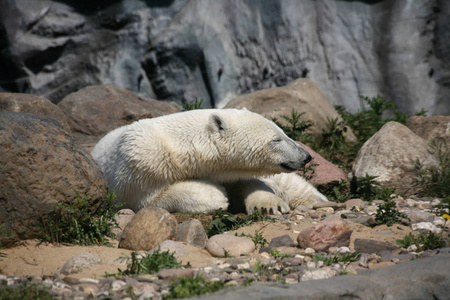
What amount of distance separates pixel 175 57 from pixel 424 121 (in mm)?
6388

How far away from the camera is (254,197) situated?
199 inches

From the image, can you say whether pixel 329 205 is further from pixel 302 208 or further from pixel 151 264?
pixel 151 264

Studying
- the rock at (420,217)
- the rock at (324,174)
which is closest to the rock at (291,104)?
the rock at (324,174)

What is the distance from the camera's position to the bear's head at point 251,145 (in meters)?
5.05

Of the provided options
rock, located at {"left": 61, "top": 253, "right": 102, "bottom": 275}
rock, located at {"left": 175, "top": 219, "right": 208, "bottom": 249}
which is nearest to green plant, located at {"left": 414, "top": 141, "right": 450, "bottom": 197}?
rock, located at {"left": 175, "top": 219, "right": 208, "bottom": 249}

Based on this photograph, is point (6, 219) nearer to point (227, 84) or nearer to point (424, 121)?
point (424, 121)

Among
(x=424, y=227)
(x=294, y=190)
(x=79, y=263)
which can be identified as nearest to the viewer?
(x=79, y=263)

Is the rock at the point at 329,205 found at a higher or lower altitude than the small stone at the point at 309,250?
lower

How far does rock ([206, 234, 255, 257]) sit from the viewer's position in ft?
11.3

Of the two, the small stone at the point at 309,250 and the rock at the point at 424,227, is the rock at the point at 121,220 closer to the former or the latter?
the small stone at the point at 309,250

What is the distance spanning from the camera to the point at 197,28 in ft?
38.3

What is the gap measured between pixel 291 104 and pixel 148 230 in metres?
5.20

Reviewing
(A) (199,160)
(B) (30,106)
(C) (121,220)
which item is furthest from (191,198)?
(B) (30,106)

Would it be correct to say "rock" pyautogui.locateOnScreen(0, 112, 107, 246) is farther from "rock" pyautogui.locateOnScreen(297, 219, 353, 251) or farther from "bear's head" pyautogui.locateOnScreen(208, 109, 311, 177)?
"rock" pyautogui.locateOnScreen(297, 219, 353, 251)
